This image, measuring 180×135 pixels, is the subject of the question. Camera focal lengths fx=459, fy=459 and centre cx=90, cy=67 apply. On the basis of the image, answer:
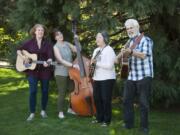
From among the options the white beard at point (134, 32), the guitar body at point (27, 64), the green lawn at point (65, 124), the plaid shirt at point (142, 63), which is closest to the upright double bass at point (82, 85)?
the green lawn at point (65, 124)

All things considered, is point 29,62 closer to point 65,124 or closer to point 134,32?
point 65,124

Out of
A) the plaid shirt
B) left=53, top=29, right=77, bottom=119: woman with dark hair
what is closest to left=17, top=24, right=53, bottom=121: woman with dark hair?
left=53, top=29, right=77, bottom=119: woman with dark hair

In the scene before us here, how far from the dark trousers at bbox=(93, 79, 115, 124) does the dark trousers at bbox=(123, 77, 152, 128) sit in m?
0.40

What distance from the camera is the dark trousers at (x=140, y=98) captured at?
6703 millimetres

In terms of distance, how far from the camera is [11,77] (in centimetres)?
1520

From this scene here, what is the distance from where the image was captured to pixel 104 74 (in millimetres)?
7293

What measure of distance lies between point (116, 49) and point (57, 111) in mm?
1669

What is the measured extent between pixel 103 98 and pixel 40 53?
1.33 m

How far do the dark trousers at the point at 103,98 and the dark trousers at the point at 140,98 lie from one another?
0.40 m

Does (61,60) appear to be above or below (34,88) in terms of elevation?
above

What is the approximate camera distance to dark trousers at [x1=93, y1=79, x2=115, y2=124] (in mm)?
7309

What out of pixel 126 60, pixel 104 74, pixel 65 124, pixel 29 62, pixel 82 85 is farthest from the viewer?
pixel 82 85

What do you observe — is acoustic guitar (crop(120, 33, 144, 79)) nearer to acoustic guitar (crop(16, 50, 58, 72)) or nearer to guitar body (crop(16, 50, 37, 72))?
acoustic guitar (crop(16, 50, 58, 72))

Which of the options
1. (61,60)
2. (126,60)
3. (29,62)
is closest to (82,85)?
(61,60)
